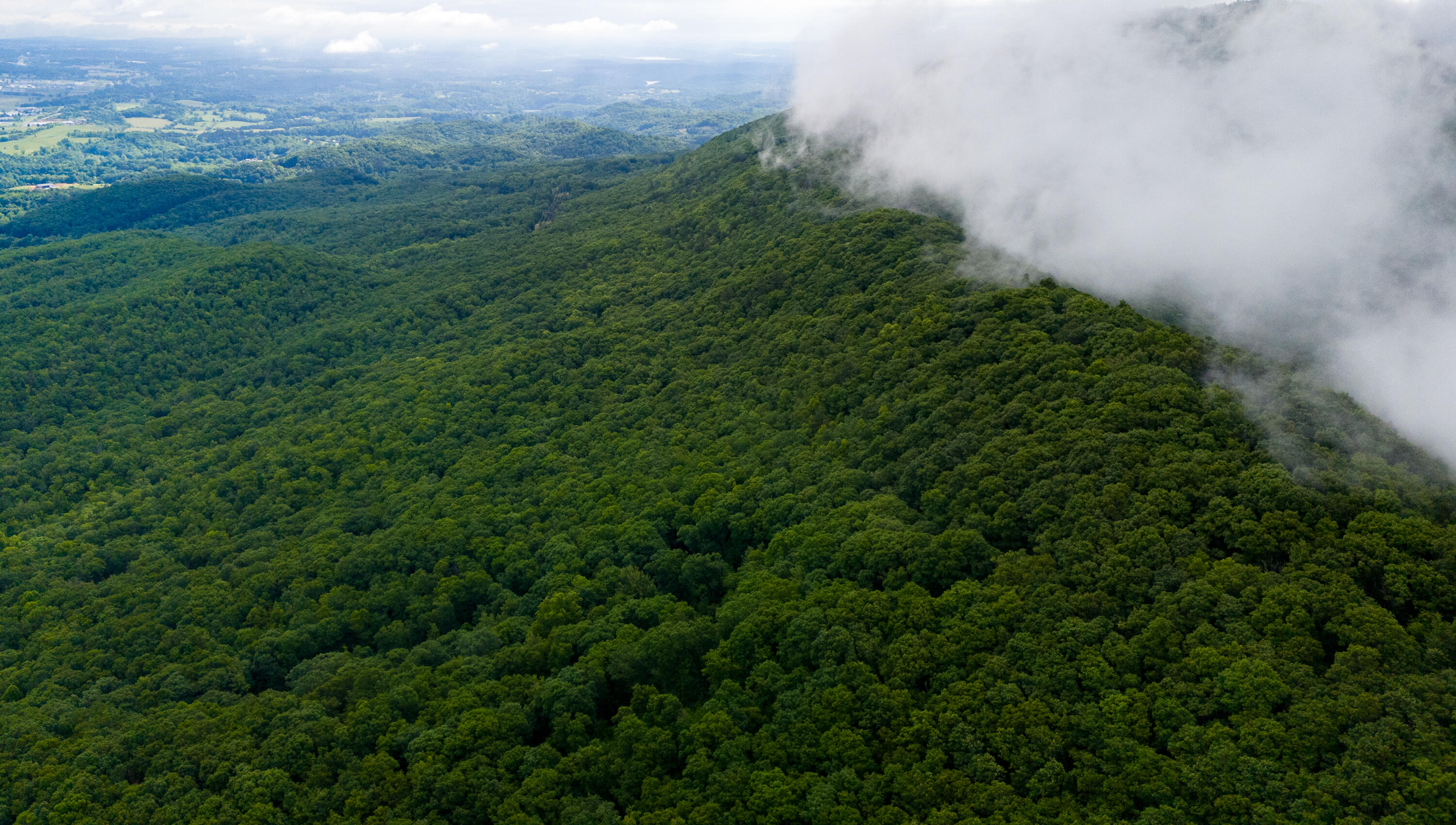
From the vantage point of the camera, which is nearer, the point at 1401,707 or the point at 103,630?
the point at 1401,707

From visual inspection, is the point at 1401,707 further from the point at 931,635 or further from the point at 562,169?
the point at 562,169

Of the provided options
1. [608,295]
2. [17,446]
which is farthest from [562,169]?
[17,446]

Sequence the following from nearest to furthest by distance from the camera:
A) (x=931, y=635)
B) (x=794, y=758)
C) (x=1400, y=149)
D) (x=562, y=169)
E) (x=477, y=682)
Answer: (x=794, y=758), (x=931, y=635), (x=477, y=682), (x=1400, y=149), (x=562, y=169)

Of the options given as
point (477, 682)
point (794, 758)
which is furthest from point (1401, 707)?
point (477, 682)

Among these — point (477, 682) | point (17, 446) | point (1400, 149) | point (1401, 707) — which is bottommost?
point (17, 446)

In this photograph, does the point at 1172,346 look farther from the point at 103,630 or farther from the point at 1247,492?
the point at 103,630

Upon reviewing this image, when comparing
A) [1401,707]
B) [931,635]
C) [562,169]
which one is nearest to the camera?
[1401,707]

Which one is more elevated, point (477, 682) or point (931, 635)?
point (931, 635)
